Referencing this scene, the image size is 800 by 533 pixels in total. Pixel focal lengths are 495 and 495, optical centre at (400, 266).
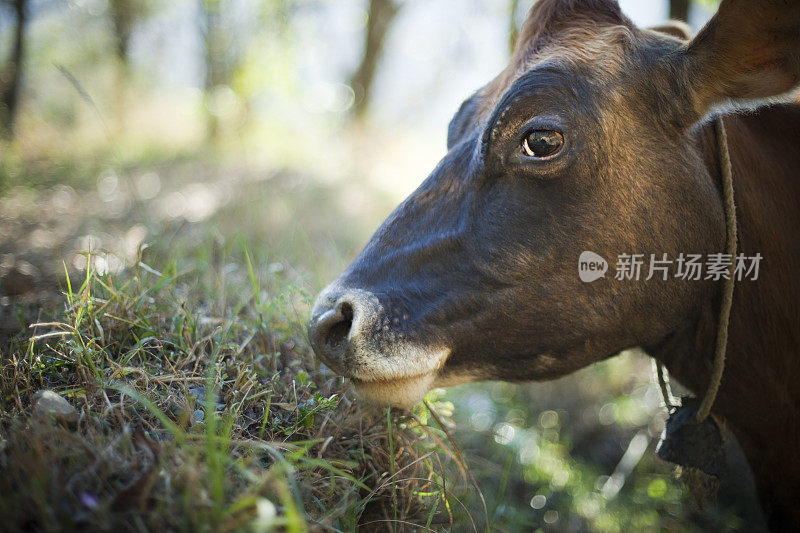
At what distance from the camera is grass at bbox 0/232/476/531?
1.33m

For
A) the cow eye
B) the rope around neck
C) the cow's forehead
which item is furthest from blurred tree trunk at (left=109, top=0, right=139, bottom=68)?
the rope around neck

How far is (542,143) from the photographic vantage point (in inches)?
78.2

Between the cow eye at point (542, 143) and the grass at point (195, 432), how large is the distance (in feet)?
4.35

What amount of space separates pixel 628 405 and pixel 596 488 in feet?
4.01

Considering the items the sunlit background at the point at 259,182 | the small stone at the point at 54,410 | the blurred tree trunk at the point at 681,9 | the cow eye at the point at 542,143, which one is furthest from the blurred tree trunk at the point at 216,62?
the cow eye at the point at 542,143

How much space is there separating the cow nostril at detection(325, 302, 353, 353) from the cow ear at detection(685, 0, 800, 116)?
1.70m

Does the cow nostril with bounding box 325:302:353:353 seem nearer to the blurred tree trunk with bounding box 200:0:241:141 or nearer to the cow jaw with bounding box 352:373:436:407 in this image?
the cow jaw with bounding box 352:373:436:407

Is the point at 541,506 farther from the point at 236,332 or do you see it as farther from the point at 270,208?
the point at 270,208

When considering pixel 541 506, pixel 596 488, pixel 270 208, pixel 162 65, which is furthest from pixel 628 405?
pixel 162 65

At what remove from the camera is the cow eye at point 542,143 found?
6.51ft

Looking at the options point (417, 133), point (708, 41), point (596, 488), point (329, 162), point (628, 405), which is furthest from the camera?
point (417, 133)

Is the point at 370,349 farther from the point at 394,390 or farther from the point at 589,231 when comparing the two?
the point at 589,231

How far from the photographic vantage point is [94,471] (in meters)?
1.40

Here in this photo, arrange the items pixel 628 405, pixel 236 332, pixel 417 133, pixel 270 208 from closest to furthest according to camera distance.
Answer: pixel 236 332 → pixel 628 405 → pixel 270 208 → pixel 417 133
